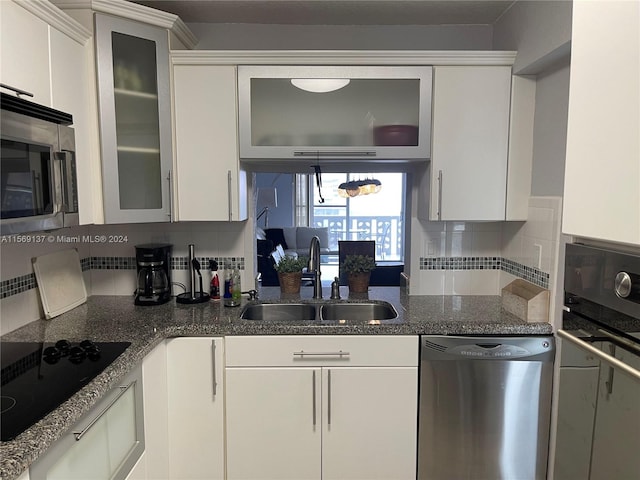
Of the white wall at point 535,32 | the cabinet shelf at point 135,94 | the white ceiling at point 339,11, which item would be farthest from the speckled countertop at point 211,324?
the white ceiling at point 339,11

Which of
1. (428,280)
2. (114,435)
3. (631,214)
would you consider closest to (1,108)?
(114,435)

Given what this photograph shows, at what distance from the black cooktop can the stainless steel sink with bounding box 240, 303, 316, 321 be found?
786 millimetres

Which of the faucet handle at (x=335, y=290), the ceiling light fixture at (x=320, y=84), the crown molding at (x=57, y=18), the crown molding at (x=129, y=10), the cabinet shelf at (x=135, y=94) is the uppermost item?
the crown molding at (x=129, y=10)

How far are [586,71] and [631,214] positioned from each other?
38 cm

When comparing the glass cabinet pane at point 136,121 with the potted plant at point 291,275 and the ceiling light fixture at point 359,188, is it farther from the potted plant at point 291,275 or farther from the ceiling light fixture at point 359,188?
the ceiling light fixture at point 359,188

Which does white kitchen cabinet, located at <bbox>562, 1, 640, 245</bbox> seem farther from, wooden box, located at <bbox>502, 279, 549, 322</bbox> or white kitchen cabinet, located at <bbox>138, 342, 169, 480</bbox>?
white kitchen cabinet, located at <bbox>138, 342, 169, 480</bbox>

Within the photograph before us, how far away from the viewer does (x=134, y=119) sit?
1979 mm

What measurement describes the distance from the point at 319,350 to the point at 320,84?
125 centimetres

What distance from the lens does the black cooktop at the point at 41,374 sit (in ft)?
3.65

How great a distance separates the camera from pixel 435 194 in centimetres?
213

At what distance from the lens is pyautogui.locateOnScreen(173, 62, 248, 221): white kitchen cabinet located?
2.06 m

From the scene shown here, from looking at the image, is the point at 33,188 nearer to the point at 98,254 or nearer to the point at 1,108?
the point at 1,108

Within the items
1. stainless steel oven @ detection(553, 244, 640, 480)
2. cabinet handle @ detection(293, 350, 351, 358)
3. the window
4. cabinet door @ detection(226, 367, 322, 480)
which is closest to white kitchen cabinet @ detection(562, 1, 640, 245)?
stainless steel oven @ detection(553, 244, 640, 480)

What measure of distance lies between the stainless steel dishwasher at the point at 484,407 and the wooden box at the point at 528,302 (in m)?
0.10
